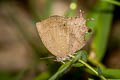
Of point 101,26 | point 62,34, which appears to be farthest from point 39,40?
point 62,34

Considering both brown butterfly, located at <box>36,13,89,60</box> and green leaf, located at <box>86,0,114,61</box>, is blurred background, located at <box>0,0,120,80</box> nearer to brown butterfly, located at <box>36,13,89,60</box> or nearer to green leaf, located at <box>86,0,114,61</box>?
green leaf, located at <box>86,0,114,61</box>

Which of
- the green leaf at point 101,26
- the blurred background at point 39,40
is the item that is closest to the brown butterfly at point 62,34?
the blurred background at point 39,40

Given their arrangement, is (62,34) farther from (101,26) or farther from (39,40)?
(39,40)

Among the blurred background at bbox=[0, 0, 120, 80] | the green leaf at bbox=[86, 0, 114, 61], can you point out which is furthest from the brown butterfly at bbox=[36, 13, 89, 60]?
the green leaf at bbox=[86, 0, 114, 61]

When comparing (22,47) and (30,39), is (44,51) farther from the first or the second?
(22,47)

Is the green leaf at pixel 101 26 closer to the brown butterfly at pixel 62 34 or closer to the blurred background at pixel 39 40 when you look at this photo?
the blurred background at pixel 39 40

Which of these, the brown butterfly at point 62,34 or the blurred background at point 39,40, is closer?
the brown butterfly at point 62,34
